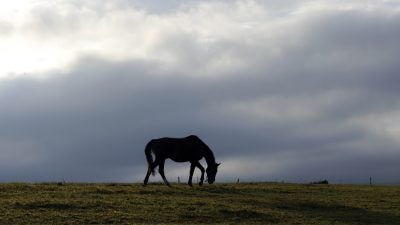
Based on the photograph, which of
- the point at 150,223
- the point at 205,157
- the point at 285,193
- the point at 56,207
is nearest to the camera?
the point at 150,223

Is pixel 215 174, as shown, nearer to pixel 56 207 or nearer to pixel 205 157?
pixel 205 157

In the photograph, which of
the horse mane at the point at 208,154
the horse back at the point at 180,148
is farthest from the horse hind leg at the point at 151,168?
the horse mane at the point at 208,154

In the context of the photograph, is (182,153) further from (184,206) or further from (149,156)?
(184,206)

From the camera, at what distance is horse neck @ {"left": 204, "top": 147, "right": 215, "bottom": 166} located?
121ft

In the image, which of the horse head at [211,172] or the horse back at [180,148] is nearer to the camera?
the horse back at [180,148]

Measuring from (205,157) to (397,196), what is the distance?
10.5 metres

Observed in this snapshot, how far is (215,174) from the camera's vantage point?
121 feet

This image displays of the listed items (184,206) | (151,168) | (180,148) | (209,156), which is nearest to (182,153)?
(180,148)

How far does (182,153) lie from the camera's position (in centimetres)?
3597

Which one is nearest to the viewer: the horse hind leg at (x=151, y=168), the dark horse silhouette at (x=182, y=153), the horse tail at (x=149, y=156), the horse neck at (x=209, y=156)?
the horse hind leg at (x=151, y=168)

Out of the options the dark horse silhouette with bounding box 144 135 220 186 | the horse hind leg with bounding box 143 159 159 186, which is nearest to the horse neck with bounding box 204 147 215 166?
the dark horse silhouette with bounding box 144 135 220 186

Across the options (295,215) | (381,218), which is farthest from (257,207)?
(381,218)

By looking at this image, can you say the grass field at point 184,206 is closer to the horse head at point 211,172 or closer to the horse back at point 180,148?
the horse head at point 211,172

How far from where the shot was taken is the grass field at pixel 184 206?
78.9ft
